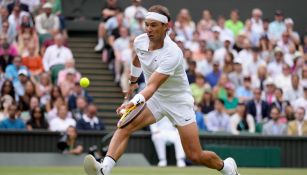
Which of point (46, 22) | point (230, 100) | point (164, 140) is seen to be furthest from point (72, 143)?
point (46, 22)

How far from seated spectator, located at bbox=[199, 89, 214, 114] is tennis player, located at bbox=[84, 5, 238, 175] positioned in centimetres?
969

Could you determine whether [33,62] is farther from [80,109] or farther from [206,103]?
[206,103]

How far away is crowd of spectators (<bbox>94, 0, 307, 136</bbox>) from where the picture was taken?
2111cm

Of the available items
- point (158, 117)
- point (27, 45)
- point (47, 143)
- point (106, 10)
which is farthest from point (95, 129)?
point (158, 117)

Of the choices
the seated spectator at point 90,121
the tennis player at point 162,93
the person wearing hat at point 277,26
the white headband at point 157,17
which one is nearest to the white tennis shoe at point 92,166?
the tennis player at point 162,93

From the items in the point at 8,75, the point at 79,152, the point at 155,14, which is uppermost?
the point at 155,14

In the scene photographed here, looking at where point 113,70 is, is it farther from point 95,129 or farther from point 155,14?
point 155,14

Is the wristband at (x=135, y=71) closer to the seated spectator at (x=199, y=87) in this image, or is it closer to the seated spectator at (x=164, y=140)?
the seated spectator at (x=164, y=140)

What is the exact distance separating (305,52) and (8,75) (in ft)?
27.8

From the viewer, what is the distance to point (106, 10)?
23625 millimetres

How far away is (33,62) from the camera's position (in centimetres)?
2088

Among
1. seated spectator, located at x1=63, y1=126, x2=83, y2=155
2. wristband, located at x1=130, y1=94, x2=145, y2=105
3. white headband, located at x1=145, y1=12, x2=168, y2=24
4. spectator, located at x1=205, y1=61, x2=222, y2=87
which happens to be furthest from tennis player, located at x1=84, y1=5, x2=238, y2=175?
spectator, located at x1=205, y1=61, x2=222, y2=87

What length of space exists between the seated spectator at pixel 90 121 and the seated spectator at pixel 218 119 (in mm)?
2422

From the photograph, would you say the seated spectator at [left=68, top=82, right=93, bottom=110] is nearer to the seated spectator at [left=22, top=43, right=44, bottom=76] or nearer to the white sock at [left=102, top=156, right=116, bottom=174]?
the seated spectator at [left=22, top=43, right=44, bottom=76]
